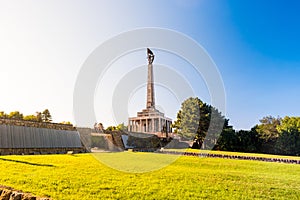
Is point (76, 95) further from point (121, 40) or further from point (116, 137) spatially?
point (116, 137)

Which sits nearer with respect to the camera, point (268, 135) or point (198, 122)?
point (198, 122)

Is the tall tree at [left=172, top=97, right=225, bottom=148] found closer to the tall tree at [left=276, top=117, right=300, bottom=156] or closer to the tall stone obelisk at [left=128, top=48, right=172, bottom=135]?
the tall stone obelisk at [left=128, top=48, right=172, bottom=135]

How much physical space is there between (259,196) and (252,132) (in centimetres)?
3752

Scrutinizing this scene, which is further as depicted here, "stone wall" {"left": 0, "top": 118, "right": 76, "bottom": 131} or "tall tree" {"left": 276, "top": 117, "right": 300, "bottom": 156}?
"tall tree" {"left": 276, "top": 117, "right": 300, "bottom": 156}

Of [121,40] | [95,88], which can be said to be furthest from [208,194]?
[121,40]

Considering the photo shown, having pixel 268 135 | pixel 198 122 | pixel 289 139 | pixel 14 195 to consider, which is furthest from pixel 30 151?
pixel 268 135

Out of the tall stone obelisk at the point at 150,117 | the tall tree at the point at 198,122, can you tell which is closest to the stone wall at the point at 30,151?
the tall tree at the point at 198,122

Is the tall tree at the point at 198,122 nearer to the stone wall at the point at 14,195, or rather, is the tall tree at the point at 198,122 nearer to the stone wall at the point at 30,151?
the stone wall at the point at 30,151

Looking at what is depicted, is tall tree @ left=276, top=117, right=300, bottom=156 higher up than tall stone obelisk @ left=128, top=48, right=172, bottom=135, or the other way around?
tall stone obelisk @ left=128, top=48, right=172, bottom=135

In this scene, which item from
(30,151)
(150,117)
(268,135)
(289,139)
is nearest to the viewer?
(30,151)

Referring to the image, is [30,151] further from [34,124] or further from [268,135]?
[268,135]

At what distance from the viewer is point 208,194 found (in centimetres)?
554

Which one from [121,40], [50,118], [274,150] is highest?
[121,40]

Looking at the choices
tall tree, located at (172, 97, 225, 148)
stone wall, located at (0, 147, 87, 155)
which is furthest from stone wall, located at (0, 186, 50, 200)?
tall tree, located at (172, 97, 225, 148)
